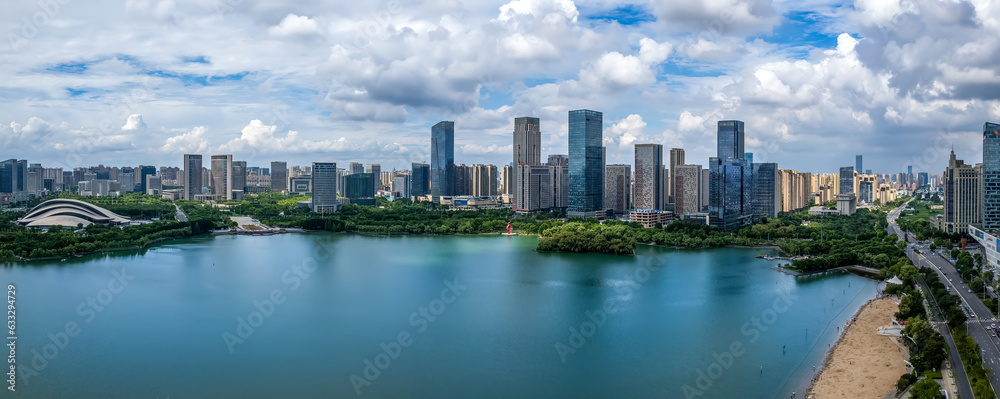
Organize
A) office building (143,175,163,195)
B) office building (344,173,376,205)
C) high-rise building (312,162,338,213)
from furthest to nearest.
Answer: office building (143,175,163,195) < office building (344,173,376,205) < high-rise building (312,162,338,213)

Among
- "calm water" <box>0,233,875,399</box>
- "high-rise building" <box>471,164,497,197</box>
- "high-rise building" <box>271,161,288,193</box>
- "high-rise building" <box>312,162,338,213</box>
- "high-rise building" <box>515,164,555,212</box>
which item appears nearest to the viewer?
"calm water" <box>0,233,875,399</box>

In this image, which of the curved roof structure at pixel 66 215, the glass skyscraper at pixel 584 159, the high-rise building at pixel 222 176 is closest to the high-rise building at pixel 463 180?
the high-rise building at pixel 222 176

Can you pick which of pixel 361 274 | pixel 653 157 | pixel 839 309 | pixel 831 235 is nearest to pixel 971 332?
pixel 839 309

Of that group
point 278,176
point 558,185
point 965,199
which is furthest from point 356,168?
point 965,199

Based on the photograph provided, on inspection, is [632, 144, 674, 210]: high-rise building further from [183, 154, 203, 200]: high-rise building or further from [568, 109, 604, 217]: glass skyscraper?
[183, 154, 203, 200]: high-rise building

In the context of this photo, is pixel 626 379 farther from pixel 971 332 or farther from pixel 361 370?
pixel 971 332

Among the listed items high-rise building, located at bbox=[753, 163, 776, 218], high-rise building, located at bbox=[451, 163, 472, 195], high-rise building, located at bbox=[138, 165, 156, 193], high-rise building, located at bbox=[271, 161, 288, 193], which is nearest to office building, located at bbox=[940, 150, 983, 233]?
high-rise building, located at bbox=[753, 163, 776, 218]

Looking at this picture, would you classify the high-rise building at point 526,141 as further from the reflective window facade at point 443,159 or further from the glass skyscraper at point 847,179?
the glass skyscraper at point 847,179
